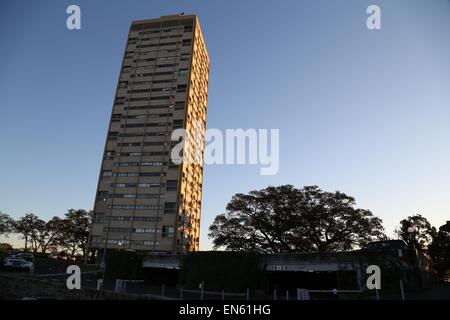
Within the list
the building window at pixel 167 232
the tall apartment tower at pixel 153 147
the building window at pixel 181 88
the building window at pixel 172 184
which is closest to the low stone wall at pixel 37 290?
the tall apartment tower at pixel 153 147

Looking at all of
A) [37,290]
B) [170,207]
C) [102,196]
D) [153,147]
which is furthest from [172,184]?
[37,290]

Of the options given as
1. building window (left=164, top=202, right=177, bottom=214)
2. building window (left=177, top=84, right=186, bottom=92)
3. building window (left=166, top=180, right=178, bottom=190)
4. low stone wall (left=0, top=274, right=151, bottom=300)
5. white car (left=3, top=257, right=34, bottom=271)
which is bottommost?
low stone wall (left=0, top=274, right=151, bottom=300)

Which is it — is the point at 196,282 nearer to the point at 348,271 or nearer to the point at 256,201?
the point at 348,271

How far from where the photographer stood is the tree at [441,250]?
160 ft

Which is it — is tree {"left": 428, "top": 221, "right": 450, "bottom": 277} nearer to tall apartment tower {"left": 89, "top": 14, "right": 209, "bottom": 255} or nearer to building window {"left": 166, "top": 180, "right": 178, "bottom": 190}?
tall apartment tower {"left": 89, "top": 14, "right": 209, "bottom": 255}

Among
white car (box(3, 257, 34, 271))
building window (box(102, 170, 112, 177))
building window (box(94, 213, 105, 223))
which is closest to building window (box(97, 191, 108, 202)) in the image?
building window (box(94, 213, 105, 223))

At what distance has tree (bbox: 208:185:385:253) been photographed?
4303cm

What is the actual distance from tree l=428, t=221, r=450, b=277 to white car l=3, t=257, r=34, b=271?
58346 mm

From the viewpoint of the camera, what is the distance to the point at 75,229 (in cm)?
7800

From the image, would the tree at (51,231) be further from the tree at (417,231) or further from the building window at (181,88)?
the tree at (417,231)

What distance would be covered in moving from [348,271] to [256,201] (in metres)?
24.5

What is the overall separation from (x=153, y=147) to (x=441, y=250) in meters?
61.3
